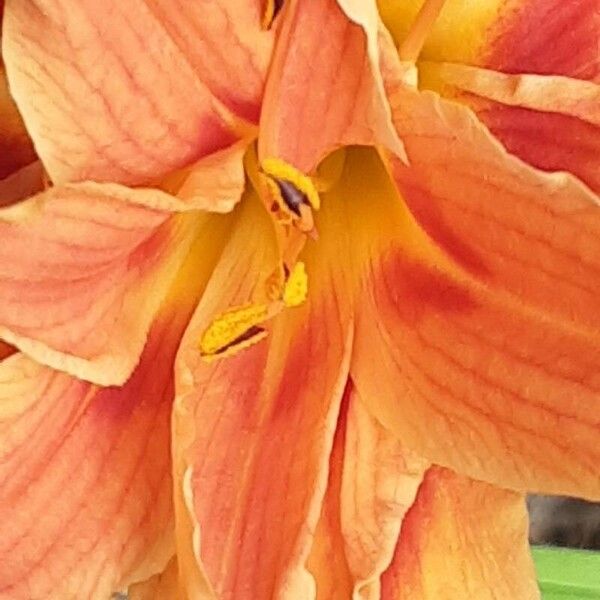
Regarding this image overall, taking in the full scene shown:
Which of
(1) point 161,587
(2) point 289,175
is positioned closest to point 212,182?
(2) point 289,175

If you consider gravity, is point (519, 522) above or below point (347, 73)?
below

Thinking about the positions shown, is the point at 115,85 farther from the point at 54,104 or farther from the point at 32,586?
the point at 32,586

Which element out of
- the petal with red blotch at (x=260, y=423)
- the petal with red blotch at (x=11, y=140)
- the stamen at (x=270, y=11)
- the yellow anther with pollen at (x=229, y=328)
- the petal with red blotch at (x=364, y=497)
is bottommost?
the petal with red blotch at (x=364, y=497)

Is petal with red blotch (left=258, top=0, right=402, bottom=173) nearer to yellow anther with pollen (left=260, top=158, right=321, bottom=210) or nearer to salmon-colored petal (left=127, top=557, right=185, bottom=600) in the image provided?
yellow anther with pollen (left=260, top=158, right=321, bottom=210)

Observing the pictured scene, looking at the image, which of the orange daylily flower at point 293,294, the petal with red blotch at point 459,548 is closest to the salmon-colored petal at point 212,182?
the orange daylily flower at point 293,294

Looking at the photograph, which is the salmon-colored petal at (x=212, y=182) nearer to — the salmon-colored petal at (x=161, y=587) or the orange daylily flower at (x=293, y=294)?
the orange daylily flower at (x=293, y=294)

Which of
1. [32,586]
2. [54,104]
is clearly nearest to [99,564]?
[32,586]
